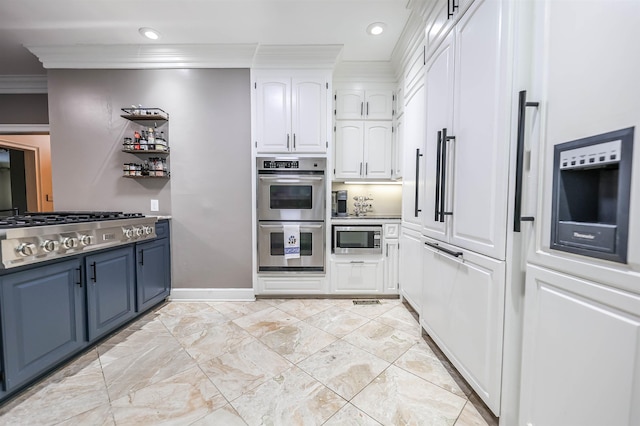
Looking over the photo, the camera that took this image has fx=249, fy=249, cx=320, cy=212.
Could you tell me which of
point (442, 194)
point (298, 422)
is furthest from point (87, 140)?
point (442, 194)

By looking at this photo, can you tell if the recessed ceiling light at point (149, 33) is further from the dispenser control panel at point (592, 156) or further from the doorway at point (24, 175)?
the doorway at point (24, 175)

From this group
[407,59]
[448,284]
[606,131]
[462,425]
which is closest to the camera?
[606,131]

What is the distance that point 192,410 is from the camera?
133cm

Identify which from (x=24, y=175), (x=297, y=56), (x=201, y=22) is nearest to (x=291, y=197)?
(x=297, y=56)

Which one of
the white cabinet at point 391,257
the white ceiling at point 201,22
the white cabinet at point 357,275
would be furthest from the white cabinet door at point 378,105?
the white cabinet at point 357,275

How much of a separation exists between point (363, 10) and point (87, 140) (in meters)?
3.14

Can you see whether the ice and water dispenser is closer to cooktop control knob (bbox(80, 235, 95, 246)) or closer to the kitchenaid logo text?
the kitchenaid logo text

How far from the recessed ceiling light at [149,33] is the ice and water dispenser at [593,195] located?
3271 millimetres

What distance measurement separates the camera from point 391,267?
9.39 feet

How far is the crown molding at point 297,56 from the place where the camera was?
104 inches

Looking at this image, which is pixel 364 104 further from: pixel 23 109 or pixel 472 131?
pixel 23 109

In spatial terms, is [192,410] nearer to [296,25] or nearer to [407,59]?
[296,25]

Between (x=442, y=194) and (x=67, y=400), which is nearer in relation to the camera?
(x=67, y=400)

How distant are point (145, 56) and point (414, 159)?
118 inches
